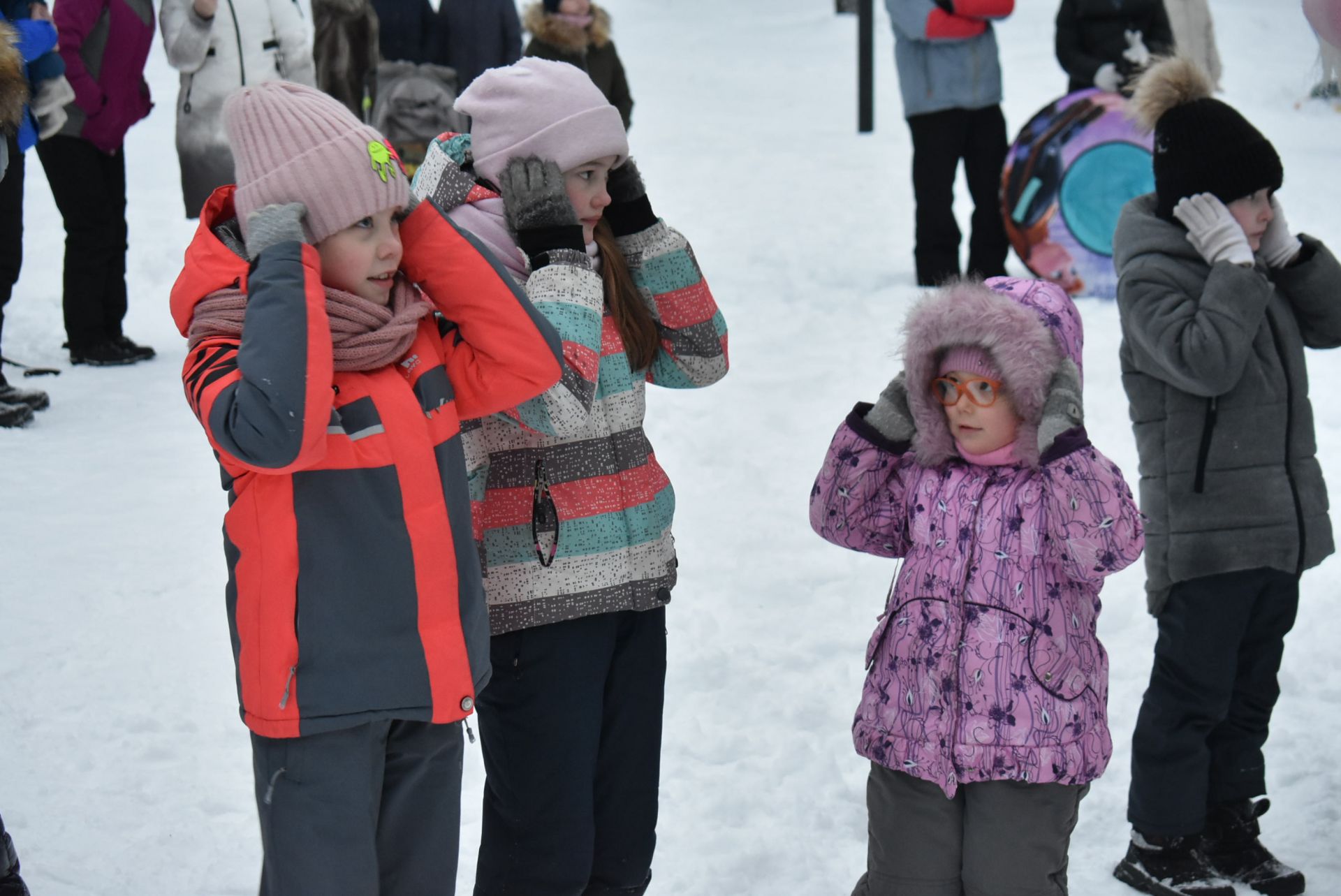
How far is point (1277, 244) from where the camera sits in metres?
3.31

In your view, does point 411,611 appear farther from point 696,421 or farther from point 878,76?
point 878,76

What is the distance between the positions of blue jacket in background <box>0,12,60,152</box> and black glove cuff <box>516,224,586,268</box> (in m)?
3.49

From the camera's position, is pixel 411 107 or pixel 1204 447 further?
pixel 411 107

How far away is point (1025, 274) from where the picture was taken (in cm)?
729

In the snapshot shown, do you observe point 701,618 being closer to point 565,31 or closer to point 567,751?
point 567,751

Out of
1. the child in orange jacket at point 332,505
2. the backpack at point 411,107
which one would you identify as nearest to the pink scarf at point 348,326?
the child in orange jacket at point 332,505

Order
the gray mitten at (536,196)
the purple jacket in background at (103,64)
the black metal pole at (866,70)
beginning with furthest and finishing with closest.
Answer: the black metal pole at (866,70), the purple jacket in background at (103,64), the gray mitten at (536,196)

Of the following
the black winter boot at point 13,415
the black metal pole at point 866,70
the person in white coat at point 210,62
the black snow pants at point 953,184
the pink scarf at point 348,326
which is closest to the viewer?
the pink scarf at point 348,326

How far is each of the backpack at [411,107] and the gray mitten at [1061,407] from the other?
208 inches

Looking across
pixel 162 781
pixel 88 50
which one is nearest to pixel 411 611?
pixel 162 781

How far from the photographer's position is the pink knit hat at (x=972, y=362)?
8.84 ft

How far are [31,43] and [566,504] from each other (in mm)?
3861

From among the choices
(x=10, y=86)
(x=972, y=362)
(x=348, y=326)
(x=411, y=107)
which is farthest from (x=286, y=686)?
(x=411, y=107)

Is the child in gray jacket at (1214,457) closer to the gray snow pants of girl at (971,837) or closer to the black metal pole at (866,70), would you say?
the gray snow pants of girl at (971,837)
